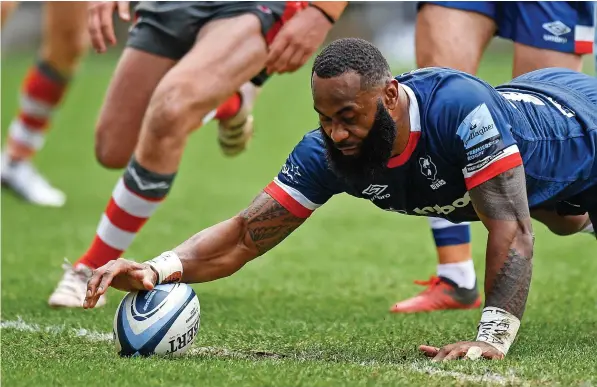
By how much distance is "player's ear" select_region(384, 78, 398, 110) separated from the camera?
4.07 meters

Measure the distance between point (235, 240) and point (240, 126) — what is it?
8.59 ft

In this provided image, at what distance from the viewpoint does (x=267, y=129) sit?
51.2ft

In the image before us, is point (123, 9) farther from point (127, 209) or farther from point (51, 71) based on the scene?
point (51, 71)

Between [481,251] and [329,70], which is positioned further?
[481,251]

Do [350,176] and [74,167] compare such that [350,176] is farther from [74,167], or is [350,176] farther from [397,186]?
[74,167]

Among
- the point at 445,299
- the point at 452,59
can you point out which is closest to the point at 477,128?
the point at 452,59

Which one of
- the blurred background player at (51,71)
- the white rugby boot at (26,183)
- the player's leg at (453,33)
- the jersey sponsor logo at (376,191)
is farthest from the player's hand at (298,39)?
the white rugby boot at (26,183)

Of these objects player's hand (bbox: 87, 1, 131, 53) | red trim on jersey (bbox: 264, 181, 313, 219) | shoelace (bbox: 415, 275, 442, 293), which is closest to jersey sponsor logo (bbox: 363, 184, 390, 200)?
red trim on jersey (bbox: 264, 181, 313, 219)

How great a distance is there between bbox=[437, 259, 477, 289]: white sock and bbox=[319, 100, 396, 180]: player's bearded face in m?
1.77

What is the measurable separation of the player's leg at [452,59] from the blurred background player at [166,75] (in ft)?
1.66

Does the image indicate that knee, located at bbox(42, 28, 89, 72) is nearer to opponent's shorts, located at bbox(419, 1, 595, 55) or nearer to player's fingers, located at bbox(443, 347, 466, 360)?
opponent's shorts, located at bbox(419, 1, 595, 55)

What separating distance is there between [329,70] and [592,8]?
2529 mm

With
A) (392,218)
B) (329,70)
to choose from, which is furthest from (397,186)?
(392,218)

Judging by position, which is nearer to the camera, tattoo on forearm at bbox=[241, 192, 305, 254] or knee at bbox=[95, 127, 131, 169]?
tattoo on forearm at bbox=[241, 192, 305, 254]
